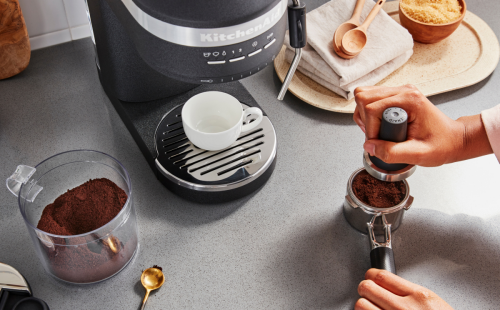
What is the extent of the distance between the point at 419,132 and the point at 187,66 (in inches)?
13.7

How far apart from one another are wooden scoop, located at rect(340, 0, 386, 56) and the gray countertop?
13 centimetres

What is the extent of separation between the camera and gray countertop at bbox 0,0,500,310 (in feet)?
2.13

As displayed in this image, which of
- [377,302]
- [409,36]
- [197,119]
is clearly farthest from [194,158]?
[409,36]

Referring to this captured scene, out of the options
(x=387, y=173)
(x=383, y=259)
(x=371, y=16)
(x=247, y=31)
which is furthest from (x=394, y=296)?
(x=371, y=16)

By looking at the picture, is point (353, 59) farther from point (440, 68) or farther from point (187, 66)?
point (187, 66)

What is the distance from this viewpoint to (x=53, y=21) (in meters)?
0.97

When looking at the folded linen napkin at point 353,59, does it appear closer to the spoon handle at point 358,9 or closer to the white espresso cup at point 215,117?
the spoon handle at point 358,9

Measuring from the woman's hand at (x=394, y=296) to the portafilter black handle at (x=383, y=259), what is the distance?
0.03 m

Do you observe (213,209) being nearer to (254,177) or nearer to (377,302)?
(254,177)

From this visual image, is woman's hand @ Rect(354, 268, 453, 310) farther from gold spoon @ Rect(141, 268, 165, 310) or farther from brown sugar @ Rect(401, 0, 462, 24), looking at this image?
brown sugar @ Rect(401, 0, 462, 24)

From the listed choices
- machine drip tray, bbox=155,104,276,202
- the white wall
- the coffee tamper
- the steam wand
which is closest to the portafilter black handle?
the coffee tamper

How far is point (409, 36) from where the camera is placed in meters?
0.93

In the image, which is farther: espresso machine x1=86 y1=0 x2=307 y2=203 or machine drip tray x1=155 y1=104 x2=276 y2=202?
machine drip tray x1=155 y1=104 x2=276 y2=202

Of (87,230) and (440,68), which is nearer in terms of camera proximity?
(87,230)
